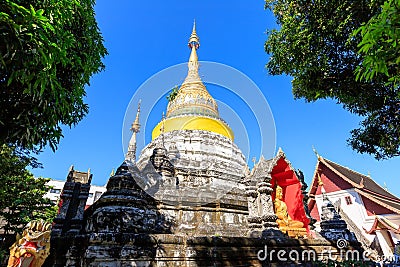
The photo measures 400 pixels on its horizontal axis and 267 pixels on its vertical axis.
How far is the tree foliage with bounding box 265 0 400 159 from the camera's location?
5603 mm

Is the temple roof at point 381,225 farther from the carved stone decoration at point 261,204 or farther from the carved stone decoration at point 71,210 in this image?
the carved stone decoration at point 71,210

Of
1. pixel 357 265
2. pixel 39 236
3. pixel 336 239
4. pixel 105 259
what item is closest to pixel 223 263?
pixel 105 259

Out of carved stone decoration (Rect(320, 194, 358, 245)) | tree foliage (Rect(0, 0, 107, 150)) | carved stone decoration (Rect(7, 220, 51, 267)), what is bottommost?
carved stone decoration (Rect(7, 220, 51, 267))

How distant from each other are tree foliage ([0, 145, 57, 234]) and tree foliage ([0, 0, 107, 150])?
20.4 feet

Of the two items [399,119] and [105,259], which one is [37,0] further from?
[399,119]

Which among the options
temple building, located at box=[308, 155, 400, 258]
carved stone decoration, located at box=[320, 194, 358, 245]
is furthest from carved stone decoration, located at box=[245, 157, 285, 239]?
temple building, located at box=[308, 155, 400, 258]

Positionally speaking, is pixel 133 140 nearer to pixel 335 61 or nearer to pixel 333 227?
pixel 333 227

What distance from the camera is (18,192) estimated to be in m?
13.8

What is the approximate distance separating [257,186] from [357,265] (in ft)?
13.3

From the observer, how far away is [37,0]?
386 cm

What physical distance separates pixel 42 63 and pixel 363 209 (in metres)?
20.7

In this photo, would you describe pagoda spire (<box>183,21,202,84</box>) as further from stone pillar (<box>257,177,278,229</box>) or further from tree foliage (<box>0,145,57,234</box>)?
stone pillar (<box>257,177,278,229</box>)

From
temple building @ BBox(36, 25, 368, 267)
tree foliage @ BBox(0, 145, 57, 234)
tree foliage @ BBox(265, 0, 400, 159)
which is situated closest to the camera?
temple building @ BBox(36, 25, 368, 267)

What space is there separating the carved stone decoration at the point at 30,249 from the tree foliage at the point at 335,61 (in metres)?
6.81
